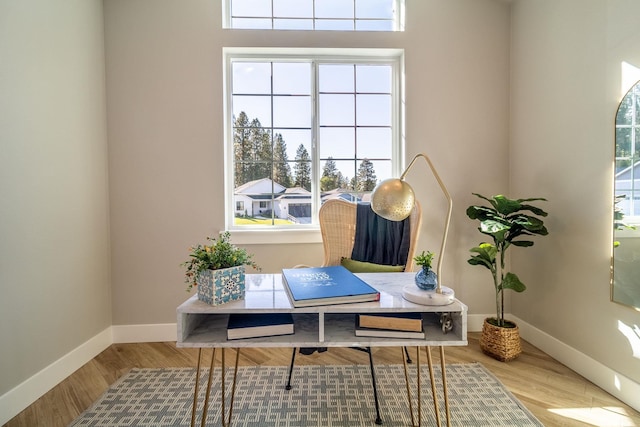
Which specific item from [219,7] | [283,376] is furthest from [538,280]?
[219,7]

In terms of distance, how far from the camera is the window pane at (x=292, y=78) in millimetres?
2627

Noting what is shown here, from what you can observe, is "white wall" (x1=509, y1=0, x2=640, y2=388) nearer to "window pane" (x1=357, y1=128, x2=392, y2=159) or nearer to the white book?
"window pane" (x1=357, y1=128, x2=392, y2=159)

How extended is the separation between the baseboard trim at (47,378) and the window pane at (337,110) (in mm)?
2410

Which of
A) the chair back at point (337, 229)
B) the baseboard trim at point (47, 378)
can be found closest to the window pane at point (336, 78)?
the chair back at point (337, 229)

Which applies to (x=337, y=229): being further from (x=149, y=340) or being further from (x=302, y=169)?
(x=149, y=340)

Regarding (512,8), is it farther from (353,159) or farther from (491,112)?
(353,159)

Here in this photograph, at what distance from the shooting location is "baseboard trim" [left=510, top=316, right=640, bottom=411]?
5.41 feet

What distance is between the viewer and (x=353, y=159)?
268 centimetres

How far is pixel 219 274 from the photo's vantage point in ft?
3.74

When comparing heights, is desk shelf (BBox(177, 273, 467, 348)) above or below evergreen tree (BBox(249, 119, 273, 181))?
below

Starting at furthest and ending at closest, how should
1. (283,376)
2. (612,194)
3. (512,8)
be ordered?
(512,8)
(283,376)
(612,194)

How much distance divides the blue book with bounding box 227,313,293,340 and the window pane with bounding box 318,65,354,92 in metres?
2.07

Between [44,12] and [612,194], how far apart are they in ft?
11.5

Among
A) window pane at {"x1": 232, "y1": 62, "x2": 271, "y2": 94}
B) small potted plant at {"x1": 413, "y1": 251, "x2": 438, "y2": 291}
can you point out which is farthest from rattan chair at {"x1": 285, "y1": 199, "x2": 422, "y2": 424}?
window pane at {"x1": 232, "y1": 62, "x2": 271, "y2": 94}
